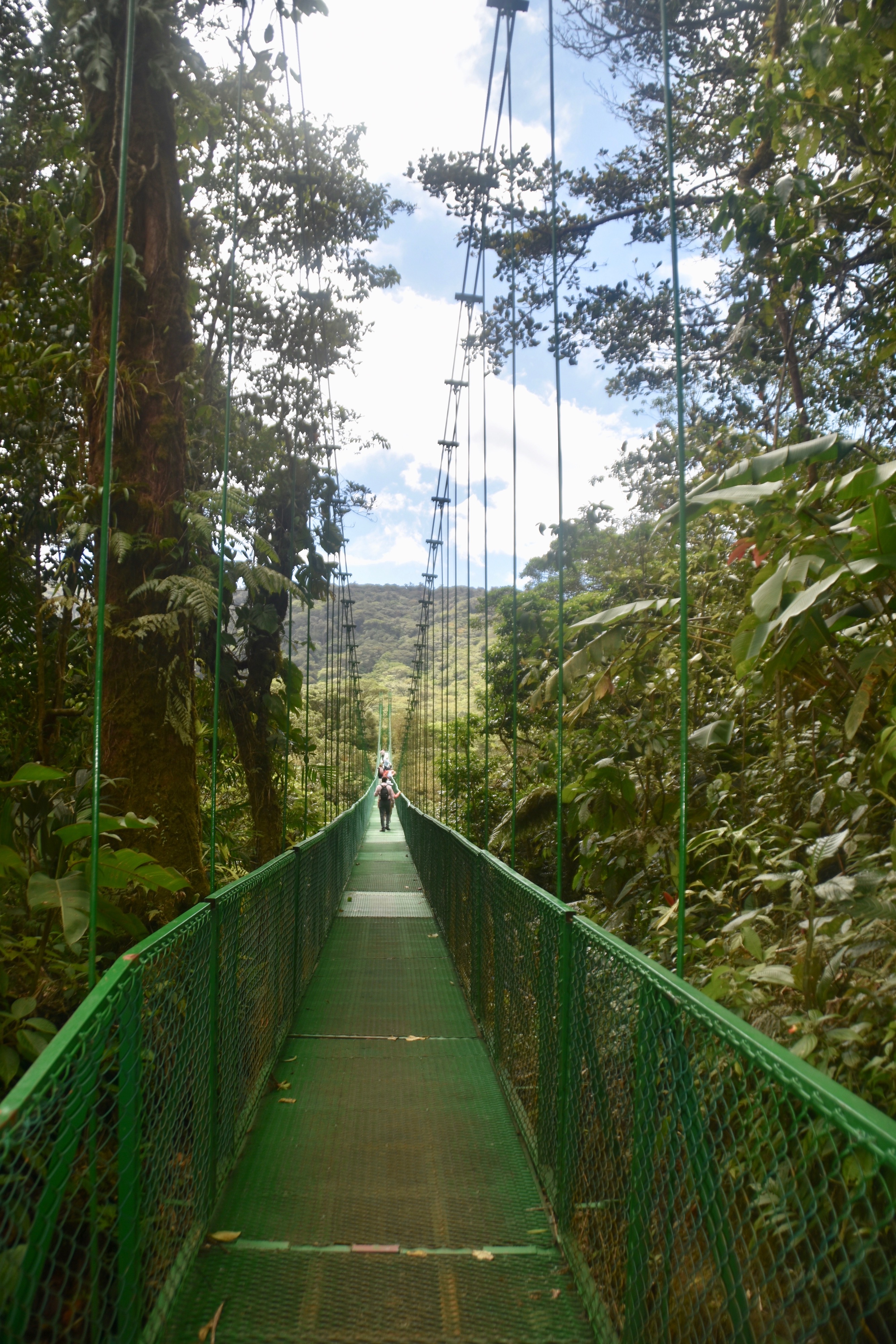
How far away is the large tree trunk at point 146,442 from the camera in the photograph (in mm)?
3051

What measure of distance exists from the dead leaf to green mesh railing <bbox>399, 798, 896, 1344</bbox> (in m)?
0.70

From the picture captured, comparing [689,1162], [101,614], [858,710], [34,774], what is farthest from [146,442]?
[689,1162]

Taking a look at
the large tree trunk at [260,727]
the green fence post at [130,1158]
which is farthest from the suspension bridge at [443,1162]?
the large tree trunk at [260,727]

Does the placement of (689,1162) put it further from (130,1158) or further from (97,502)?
(97,502)

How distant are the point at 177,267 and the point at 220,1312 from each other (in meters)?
3.14

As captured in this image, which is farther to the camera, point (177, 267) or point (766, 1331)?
point (177, 267)

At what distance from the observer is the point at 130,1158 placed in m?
1.42

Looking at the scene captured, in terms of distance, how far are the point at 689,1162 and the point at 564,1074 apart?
83cm

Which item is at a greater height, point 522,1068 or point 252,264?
point 252,264

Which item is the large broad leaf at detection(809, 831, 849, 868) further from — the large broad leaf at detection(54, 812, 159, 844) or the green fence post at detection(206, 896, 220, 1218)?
the large broad leaf at detection(54, 812, 159, 844)

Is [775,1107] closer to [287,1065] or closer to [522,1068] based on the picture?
[522,1068]

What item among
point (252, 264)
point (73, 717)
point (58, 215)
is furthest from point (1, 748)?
point (252, 264)

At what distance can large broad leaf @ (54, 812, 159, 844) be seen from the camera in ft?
6.56

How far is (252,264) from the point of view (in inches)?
283
